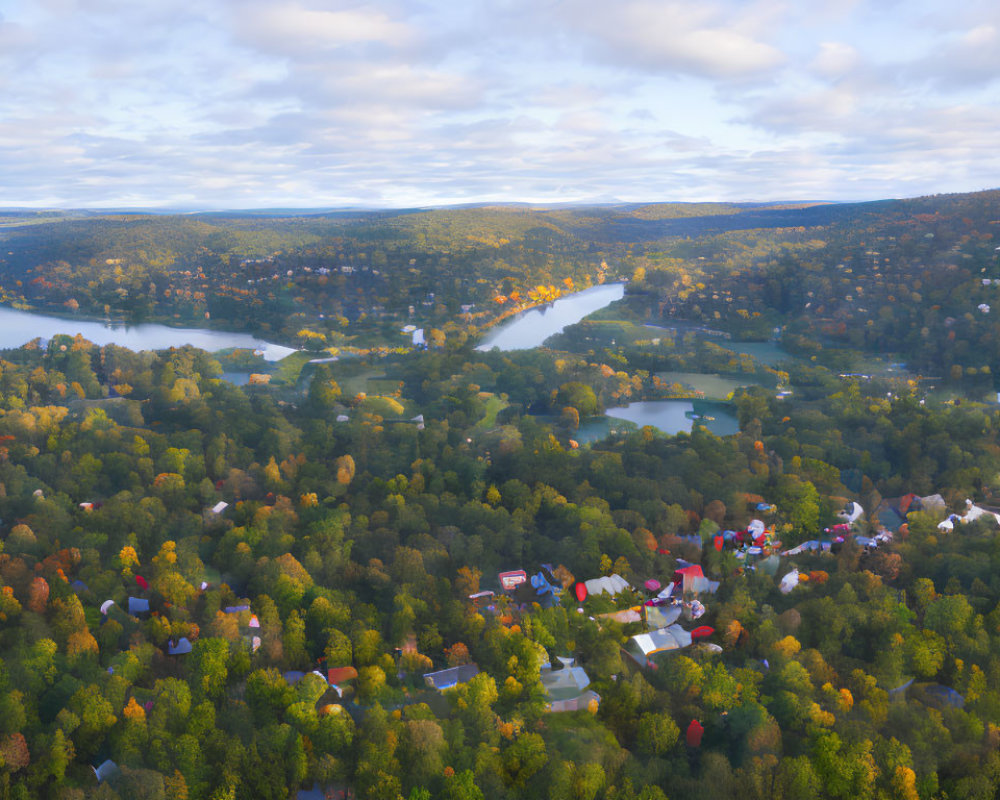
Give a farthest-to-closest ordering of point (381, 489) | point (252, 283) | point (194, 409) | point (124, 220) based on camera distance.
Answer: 1. point (124, 220)
2. point (252, 283)
3. point (194, 409)
4. point (381, 489)

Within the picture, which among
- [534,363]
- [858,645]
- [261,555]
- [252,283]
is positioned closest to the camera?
[858,645]

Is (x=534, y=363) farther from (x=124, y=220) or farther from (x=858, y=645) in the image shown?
(x=124, y=220)

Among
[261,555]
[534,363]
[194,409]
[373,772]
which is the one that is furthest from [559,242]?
[373,772]

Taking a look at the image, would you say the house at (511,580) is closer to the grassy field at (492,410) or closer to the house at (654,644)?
the house at (654,644)

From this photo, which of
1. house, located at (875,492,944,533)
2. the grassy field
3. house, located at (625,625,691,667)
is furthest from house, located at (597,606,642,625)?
the grassy field

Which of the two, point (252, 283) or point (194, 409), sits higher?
point (252, 283)

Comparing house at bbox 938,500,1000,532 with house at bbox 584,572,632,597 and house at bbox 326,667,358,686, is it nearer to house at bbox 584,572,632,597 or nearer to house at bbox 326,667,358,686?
house at bbox 584,572,632,597

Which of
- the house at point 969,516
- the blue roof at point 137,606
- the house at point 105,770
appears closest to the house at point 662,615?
the house at point 969,516
